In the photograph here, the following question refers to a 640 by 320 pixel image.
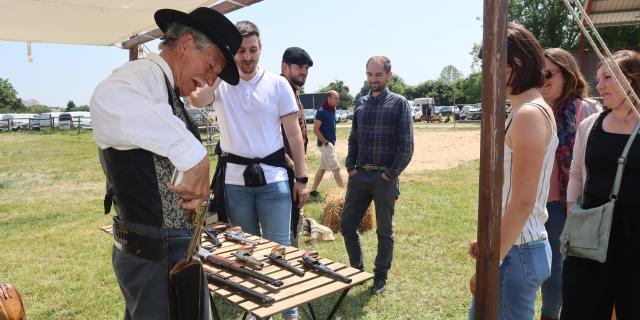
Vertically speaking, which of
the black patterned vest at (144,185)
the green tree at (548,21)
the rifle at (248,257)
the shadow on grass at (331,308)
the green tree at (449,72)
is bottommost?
the shadow on grass at (331,308)

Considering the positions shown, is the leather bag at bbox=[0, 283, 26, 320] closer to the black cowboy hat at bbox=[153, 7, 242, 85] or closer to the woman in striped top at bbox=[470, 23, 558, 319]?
the black cowboy hat at bbox=[153, 7, 242, 85]

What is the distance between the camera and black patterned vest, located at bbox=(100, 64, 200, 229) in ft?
5.49

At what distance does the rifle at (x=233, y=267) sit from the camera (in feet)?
8.00

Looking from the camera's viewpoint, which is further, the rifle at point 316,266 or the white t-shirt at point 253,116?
the white t-shirt at point 253,116

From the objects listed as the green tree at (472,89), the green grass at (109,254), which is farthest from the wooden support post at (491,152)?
the green tree at (472,89)

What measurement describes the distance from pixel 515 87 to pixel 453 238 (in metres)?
4.31

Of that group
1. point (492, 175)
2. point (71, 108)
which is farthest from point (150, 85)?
point (71, 108)

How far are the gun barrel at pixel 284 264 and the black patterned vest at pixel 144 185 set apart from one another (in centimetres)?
94

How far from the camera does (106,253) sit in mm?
5566

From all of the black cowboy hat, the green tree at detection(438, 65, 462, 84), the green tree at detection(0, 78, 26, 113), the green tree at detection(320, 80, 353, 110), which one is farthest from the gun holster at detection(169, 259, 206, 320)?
the green tree at detection(438, 65, 462, 84)

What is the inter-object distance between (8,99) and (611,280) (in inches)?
3316

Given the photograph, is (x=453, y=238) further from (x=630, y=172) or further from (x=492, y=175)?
(x=492, y=175)

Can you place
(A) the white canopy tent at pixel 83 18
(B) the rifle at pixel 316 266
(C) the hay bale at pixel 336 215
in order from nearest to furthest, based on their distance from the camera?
(B) the rifle at pixel 316 266 → (A) the white canopy tent at pixel 83 18 → (C) the hay bale at pixel 336 215

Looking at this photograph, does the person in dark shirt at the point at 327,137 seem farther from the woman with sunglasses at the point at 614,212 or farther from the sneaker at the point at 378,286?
the woman with sunglasses at the point at 614,212
